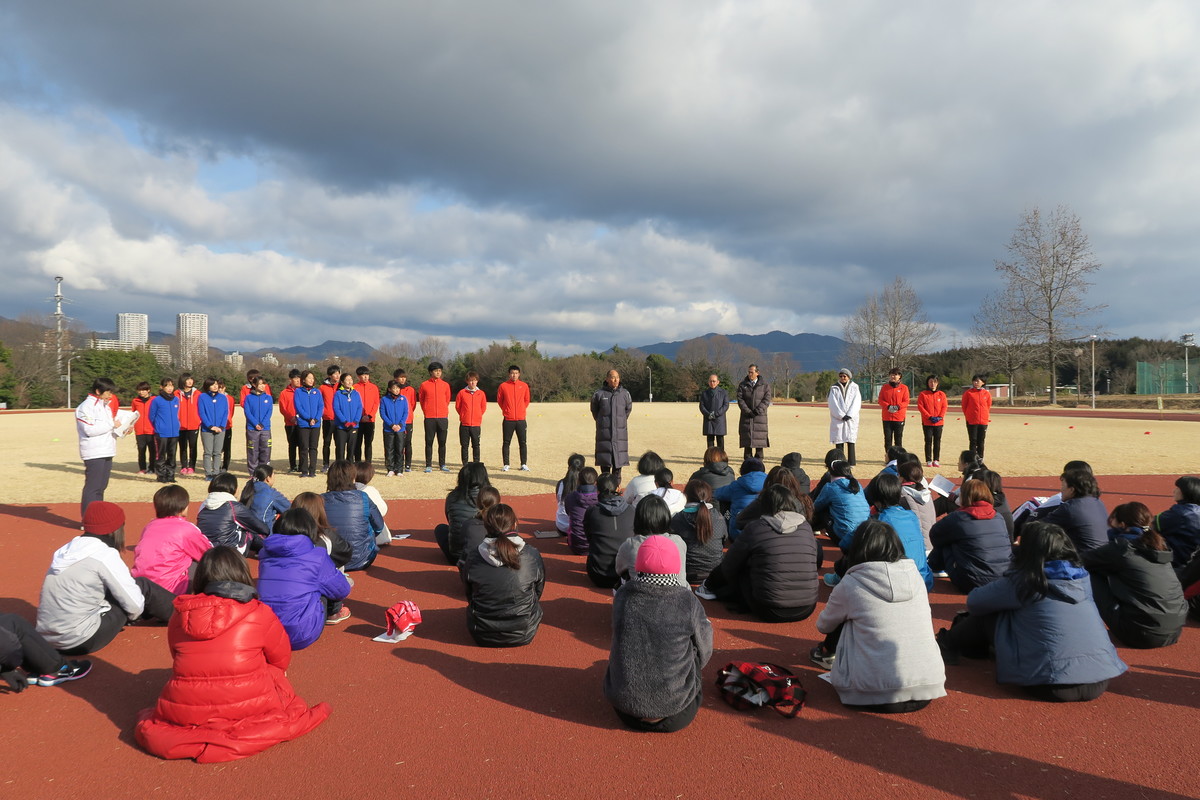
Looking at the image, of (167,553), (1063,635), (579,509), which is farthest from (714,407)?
(167,553)

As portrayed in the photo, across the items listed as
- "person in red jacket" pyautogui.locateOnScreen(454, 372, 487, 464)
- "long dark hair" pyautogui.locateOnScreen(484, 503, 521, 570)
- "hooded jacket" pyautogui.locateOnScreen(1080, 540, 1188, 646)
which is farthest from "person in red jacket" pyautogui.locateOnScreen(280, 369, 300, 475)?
"hooded jacket" pyautogui.locateOnScreen(1080, 540, 1188, 646)

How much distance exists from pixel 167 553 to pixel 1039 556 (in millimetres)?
6335

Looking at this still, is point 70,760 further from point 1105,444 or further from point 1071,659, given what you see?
point 1105,444

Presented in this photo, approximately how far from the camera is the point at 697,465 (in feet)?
49.3

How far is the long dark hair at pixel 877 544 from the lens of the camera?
12.8 feet

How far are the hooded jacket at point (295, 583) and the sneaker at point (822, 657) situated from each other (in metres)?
3.44

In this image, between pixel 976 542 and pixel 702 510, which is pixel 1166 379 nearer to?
pixel 976 542

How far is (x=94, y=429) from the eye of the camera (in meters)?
8.55

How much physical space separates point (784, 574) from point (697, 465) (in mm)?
9884

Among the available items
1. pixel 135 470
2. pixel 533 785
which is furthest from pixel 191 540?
pixel 135 470

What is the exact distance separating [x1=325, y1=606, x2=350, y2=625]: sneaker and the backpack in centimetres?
312

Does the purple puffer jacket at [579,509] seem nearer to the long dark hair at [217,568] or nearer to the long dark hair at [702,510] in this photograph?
the long dark hair at [702,510]

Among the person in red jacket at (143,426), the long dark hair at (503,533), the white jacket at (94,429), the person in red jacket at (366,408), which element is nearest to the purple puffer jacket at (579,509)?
the long dark hair at (503,533)

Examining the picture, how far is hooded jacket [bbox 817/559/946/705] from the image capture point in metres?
3.78
